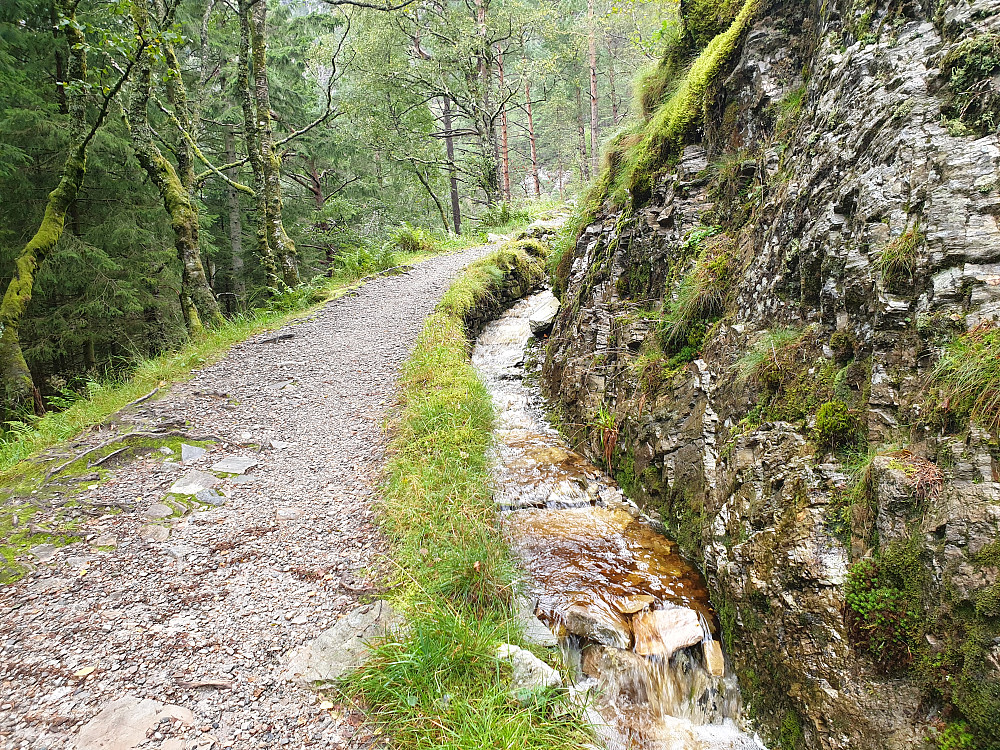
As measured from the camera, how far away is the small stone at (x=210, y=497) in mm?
4711

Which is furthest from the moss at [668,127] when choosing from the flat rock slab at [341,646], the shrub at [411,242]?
the shrub at [411,242]

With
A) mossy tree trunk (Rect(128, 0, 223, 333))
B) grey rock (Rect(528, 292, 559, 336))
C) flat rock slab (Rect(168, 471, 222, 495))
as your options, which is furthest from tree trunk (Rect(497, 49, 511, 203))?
flat rock slab (Rect(168, 471, 222, 495))

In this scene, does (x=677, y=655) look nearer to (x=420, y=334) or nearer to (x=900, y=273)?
(x=900, y=273)

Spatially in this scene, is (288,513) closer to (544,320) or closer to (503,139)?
(544,320)

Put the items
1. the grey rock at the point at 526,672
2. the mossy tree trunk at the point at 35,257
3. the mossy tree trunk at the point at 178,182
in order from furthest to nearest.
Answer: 1. the mossy tree trunk at the point at 178,182
2. the mossy tree trunk at the point at 35,257
3. the grey rock at the point at 526,672

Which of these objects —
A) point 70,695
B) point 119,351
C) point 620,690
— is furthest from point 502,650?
point 119,351

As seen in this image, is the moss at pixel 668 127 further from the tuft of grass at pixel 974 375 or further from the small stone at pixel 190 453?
the small stone at pixel 190 453

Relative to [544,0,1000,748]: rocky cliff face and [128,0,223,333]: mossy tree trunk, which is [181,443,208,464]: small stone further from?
[128,0,223,333]: mossy tree trunk

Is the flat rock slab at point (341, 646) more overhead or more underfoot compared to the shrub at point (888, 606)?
more underfoot

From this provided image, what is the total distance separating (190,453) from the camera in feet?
17.9

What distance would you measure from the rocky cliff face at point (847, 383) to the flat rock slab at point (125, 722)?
3621 millimetres

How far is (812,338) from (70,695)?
540 cm

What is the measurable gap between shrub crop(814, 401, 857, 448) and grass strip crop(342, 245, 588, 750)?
245 cm

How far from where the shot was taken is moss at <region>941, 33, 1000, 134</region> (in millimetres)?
2855
